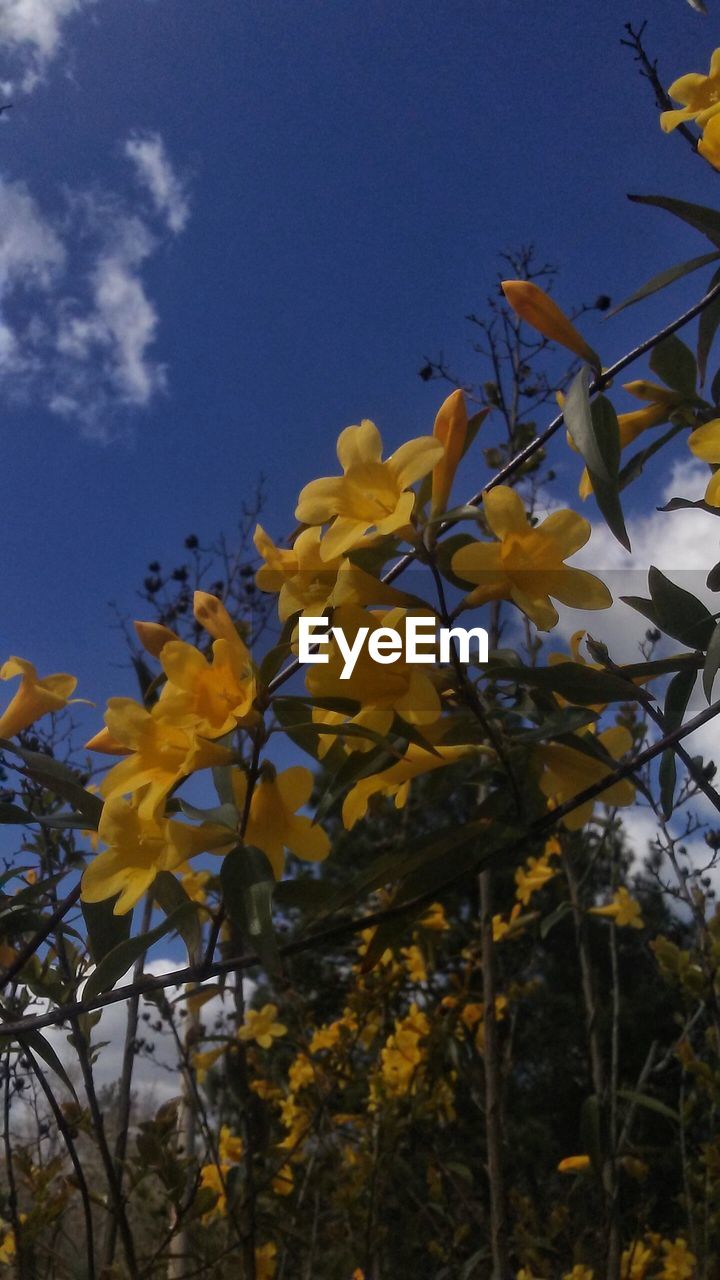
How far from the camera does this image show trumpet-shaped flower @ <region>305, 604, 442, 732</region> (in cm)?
74

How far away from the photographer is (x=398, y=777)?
833 millimetres

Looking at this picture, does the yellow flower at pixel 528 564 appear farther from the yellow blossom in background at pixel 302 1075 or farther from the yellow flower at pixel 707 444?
the yellow blossom in background at pixel 302 1075

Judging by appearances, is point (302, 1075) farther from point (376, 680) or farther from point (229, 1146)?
point (376, 680)

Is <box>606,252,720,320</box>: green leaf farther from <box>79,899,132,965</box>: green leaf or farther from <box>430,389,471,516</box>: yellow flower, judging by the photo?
<box>79,899,132,965</box>: green leaf

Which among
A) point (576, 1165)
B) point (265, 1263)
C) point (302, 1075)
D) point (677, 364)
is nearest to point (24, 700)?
point (677, 364)

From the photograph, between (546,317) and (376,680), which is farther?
(546,317)

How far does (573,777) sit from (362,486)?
321 mm

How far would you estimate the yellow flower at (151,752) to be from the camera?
783mm

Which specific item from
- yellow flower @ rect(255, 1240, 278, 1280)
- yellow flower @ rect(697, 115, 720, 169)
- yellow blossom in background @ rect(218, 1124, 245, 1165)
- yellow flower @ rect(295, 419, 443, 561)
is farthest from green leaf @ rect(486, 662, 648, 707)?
yellow blossom in background @ rect(218, 1124, 245, 1165)

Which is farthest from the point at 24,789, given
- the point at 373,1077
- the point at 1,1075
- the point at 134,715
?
the point at 373,1077

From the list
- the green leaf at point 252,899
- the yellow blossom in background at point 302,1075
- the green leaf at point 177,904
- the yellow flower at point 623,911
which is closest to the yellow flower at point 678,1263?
the yellow flower at point 623,911

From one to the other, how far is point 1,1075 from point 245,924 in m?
1.49

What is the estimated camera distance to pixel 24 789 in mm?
1793

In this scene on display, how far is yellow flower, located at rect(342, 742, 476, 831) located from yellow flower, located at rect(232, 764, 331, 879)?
38 mm
